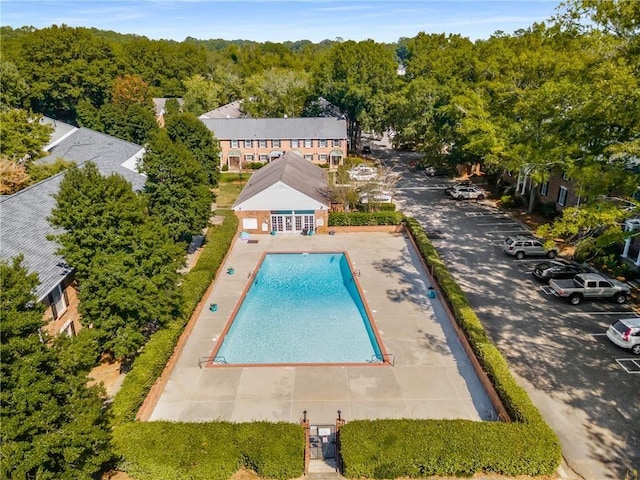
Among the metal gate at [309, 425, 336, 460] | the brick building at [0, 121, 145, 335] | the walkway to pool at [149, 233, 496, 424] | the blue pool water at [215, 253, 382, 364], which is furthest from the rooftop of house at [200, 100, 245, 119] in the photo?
the metal gate at [309, 425, 336, 460]

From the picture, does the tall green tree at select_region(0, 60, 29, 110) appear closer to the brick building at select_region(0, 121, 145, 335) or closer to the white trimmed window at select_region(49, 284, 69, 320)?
the brick building at select_region(0, 121, 145, 335)

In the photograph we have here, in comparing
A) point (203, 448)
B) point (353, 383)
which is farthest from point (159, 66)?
point (203, 448)

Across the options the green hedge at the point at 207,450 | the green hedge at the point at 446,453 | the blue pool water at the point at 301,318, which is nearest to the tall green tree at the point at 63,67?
the blue pool water at the point at 301,318

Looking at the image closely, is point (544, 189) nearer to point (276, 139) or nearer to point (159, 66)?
point (276, 139)

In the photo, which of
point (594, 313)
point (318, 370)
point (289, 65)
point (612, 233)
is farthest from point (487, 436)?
point (289, 65)

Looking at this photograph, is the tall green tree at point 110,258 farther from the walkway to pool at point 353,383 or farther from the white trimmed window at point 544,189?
the white trimmed window at point 544,189

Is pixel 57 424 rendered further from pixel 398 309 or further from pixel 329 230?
pixel 329 230
